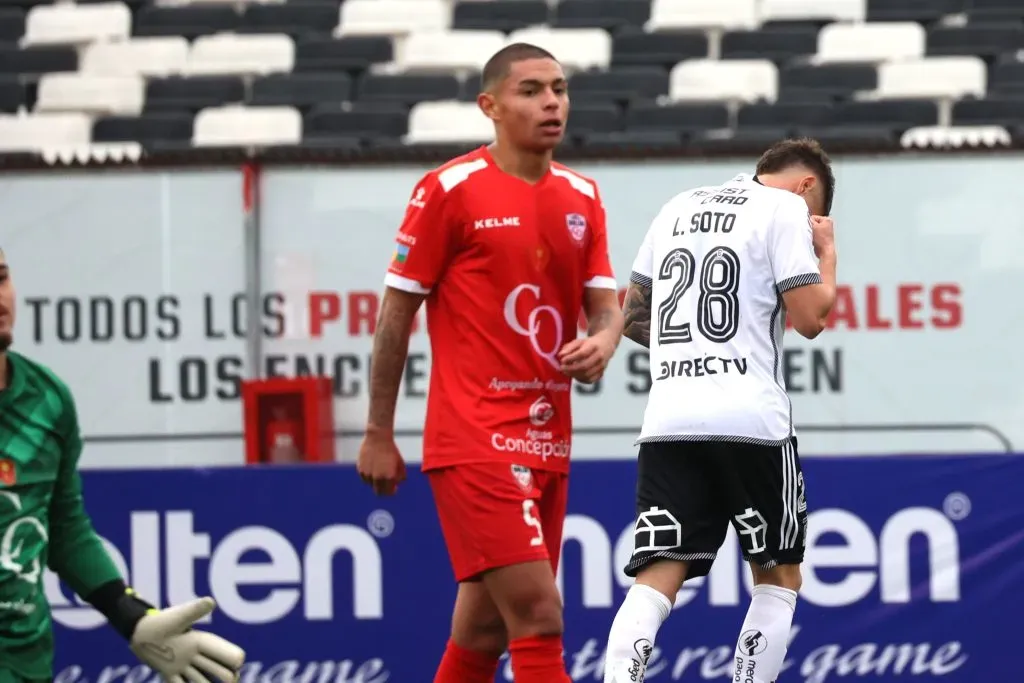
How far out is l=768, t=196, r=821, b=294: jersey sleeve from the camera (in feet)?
15.1

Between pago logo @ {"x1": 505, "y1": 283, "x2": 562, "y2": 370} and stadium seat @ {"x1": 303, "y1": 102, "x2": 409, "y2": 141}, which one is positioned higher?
stadium seat @ {"x1": 303, "y1": 102, "x2": 409, "y2": 141}

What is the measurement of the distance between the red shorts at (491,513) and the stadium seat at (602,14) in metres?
6.56

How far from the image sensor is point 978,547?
22.5 feet

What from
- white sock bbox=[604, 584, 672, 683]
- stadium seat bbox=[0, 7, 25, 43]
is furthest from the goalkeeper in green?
stadium seat bbox=[0, 7, 25, 43]

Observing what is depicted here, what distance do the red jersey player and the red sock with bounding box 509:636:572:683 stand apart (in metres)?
0.09

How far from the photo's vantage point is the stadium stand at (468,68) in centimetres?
985

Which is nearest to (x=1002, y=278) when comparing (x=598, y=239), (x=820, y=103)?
(x=820, y=103)

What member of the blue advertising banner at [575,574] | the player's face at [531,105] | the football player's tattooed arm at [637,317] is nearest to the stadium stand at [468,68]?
the blue advertising banner at [575,574]

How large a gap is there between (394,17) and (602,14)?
1261mm

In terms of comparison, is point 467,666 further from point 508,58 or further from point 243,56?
point 243,56

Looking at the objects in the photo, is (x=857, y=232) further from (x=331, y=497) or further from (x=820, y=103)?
(x=331, y=497)

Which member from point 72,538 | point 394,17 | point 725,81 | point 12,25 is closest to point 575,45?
point 725,81

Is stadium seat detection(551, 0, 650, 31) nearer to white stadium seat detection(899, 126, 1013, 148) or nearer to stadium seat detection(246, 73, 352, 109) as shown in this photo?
stadium seat detection(246, 73, 352, 109)

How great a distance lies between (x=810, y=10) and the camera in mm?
10992
